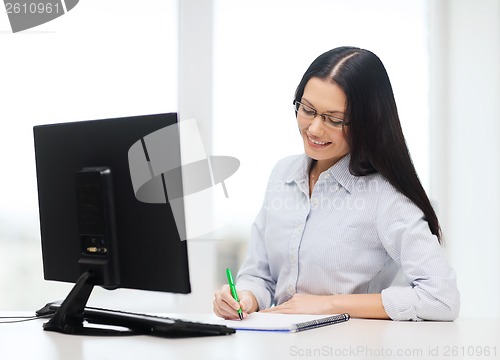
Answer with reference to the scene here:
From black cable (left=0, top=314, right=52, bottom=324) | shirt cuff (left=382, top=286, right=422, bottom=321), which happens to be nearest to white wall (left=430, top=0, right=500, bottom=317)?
shirt cuff (left=382, top=286, right=422, bottom=321)

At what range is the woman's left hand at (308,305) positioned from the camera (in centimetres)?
170

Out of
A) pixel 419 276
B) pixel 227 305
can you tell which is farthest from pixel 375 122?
pixel 227 305

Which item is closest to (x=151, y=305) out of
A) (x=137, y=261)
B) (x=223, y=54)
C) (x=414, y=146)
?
(x=223, y=54)

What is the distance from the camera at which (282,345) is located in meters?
1.33

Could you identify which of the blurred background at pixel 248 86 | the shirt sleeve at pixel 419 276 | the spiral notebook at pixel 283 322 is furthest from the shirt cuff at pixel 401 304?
the blurred background at pixel 248 86

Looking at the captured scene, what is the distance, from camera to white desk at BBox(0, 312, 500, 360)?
1244 mm

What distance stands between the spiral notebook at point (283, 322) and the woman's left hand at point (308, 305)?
0.17 feet

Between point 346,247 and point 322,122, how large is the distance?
1.20 ft

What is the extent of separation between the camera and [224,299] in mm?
1626

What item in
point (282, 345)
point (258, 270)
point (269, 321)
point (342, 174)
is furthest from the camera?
point (258, 270)

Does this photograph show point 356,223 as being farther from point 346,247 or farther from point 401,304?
point 401,304

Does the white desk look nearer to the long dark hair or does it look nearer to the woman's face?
the long dark hair

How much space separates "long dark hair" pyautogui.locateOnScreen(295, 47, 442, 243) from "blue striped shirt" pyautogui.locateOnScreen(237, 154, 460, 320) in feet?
0.15

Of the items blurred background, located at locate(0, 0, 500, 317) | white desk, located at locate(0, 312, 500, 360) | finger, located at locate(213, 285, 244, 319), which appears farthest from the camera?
blurred background, located at locate(0, 0, 500, 317)
